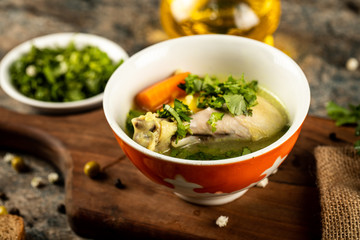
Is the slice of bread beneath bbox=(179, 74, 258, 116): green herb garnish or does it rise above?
beneath

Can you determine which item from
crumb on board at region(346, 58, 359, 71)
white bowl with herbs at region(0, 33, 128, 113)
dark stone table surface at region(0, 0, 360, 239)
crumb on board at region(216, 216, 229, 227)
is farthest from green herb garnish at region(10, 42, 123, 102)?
crumb on board at region(346, 58, 359, 71)

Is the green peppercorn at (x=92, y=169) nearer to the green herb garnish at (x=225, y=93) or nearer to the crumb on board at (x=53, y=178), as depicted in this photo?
the crumb on board at (x=53, y=178)

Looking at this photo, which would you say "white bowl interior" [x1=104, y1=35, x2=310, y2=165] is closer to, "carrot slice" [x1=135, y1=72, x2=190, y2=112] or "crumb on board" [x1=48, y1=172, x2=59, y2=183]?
"carrot slice" [x1=135, y1=72, x2=190, y2=112]

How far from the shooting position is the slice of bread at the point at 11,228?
6.65ft

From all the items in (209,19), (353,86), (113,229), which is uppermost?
(209,19)

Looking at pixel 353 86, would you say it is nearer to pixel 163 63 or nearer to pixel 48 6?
pixel 163 63

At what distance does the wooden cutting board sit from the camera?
6.54ft

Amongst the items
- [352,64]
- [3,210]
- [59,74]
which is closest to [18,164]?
[3,210]

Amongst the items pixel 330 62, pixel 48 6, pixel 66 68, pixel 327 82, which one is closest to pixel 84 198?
pixel 66 68

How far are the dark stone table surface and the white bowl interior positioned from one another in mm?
875

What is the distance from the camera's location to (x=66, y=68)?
3.12m

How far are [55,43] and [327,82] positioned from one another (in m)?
2.15

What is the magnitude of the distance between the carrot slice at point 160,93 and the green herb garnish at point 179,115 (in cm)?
22

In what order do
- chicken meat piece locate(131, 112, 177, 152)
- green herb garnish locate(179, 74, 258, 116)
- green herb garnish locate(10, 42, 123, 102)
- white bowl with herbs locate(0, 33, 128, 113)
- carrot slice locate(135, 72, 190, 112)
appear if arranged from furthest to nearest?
green herb garnish locate(10, 42, 123, 102) → white bowl with herbs locate(0, 33, 128, 113) → carrot slice locate(135, 72, 190, 112) → green herb garnish locate(179, 74, 258, 116) → chicken meat piece locate(131, 112, 177, 152)
